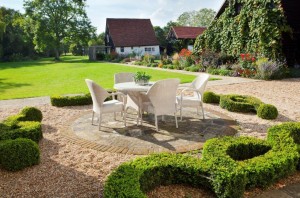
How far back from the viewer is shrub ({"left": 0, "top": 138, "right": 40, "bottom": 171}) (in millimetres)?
4020

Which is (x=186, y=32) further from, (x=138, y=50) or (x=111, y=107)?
(x=111, y=107)

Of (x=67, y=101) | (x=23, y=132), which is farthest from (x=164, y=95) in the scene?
(x=67, y=101)

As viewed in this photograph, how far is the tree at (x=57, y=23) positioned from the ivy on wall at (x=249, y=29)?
31430mm

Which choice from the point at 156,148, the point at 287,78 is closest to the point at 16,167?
the point at 156,148

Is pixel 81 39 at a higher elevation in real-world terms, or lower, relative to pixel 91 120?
higher

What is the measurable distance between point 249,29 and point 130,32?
3116 centimetres

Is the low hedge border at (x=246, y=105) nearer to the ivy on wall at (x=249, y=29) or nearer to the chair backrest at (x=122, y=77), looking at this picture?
the chair backrest at (x=122, y=77)

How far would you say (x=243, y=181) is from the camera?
3.11 metres

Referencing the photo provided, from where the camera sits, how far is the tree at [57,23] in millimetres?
43531

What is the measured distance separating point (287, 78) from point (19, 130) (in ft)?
47.2

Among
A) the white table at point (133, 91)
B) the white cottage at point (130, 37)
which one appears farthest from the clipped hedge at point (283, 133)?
the white cottage at point (130, 37)

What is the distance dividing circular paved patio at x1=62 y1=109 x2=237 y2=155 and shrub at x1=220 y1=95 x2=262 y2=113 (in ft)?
2.60

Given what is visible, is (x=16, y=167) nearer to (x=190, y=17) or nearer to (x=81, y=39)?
(x=81, y=39)

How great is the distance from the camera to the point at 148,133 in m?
5.59
